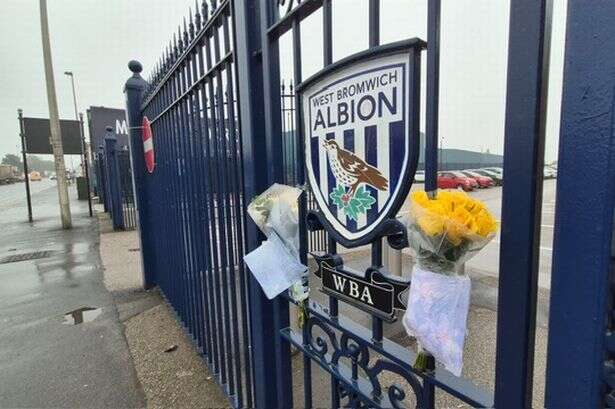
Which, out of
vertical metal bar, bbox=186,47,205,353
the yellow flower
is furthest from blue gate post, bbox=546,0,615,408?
vertical metal bar, bbox=186,47,205,353

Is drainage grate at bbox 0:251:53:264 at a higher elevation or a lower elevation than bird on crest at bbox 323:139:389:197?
lower

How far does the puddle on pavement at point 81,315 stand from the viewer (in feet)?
14.0

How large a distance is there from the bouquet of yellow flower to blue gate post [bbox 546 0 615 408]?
165 mm

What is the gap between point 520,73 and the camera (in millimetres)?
755

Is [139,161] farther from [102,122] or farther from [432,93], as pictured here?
[102,122]

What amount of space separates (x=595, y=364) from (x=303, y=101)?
109 cm

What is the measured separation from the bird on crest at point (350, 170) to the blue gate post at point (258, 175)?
0.50 m

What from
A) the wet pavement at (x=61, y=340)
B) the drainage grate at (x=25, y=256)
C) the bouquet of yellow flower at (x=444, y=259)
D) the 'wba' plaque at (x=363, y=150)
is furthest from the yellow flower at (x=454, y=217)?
the drainage grate at (x=25, y=256)

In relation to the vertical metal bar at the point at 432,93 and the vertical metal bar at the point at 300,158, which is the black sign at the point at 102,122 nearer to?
the vertical metal bar at the point at 300,158

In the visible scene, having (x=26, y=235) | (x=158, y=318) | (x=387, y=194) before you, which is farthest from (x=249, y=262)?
(x=26, y=235)

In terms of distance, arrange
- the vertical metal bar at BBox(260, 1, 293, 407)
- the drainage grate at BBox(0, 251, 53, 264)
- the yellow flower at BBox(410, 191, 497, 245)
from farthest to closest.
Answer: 1. the drainage grate at BBox(0, 251, 53, 264)
2. the vertical metal bar at BBox(260, 1, 293, 407)
3. the yellow flower at BBox(410, 191, 497, 245)

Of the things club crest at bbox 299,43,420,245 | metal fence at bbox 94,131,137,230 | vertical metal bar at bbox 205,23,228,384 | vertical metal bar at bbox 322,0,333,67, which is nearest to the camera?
club crest at bbox 299,43,420,245

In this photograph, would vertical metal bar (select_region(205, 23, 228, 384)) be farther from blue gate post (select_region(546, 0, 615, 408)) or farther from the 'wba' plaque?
blue gate post (select_region(546, 0, 615, 408))

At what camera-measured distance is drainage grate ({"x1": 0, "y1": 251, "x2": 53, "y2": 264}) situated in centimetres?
742
